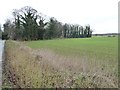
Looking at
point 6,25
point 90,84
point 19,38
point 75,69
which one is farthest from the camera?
point 6,25

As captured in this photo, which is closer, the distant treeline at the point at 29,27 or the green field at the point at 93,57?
the green field at the point at 93,57

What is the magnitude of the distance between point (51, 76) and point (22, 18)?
64008mm

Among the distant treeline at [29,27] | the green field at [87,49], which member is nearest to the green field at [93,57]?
the green field at [87,49]

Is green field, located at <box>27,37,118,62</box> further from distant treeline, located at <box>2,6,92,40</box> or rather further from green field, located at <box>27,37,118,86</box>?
distant treeline, located at <box>2,6,92,40</box>

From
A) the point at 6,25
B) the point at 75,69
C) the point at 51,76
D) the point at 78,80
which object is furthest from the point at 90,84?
the point at 6,25

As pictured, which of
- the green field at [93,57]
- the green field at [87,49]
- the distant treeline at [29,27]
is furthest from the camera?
the distant treeline at [29,27]

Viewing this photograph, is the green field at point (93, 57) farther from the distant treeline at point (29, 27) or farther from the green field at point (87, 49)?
the distant treeline at point (29, 27)

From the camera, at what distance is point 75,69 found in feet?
27.6

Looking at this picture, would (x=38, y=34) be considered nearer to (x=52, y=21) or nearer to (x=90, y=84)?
(x=52, y=21)

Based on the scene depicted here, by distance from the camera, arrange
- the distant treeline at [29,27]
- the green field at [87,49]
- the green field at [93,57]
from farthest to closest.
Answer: the distant treeline at [29,27] < the green field at [87,49] < the green field at [93,57]

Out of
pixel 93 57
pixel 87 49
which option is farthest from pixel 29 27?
pixel 93 57

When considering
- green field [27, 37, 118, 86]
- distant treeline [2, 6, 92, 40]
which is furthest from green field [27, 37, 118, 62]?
distant treeline [2, 6, 92, 40]

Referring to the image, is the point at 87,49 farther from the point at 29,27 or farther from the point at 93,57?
the point at 29,27

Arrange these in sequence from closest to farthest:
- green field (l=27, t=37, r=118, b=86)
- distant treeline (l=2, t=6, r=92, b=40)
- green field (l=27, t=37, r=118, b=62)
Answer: green field (l=27, t=37, r=118, b=86)
green field (l=27, t=37, r=118, b=62)
distant treeline (l=2, t=6, r=92, b=40)
